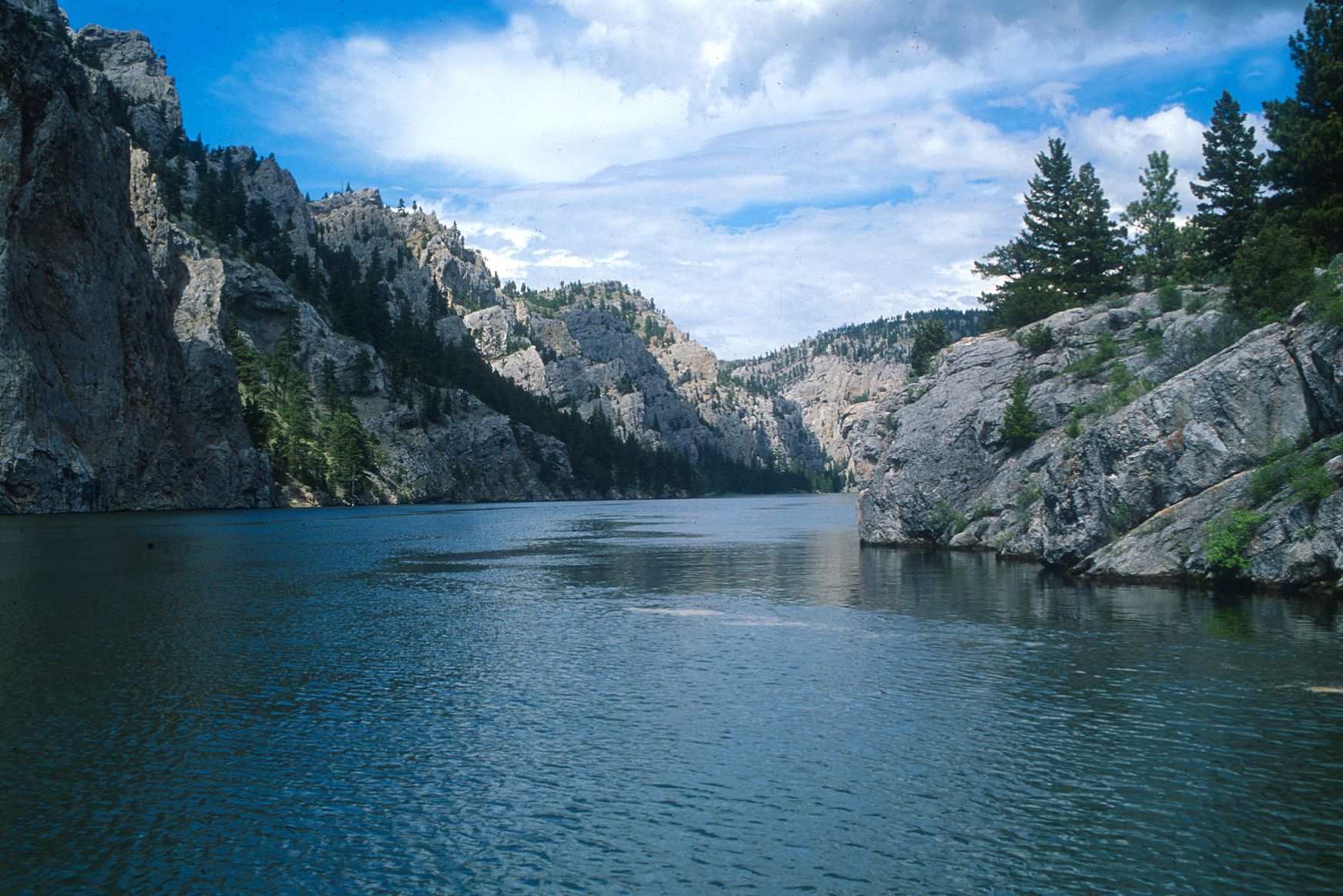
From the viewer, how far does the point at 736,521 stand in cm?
12531

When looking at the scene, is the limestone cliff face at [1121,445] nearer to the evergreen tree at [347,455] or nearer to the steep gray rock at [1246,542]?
the steep gray rock at [1246,542]

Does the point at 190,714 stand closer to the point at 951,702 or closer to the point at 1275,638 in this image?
the point at 951,702

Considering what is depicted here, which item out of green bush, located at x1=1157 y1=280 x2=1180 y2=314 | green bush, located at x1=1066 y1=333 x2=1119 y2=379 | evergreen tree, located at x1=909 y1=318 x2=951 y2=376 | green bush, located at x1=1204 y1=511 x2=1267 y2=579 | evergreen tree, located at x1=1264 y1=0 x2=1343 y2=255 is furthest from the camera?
evergreen tree, located at x1=909 y1=318 x2=951 y2=376

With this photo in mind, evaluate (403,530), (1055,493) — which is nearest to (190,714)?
(1055,493)

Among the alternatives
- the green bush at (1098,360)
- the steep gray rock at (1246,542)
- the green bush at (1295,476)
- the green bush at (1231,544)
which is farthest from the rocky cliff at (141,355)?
the green bush at (1295,476)

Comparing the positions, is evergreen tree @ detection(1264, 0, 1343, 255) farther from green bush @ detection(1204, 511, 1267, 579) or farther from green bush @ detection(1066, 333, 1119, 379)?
green bush @ detection(1204, 511, 1267, 579)

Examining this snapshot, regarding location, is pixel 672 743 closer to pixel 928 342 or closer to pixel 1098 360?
pixel 1098 360

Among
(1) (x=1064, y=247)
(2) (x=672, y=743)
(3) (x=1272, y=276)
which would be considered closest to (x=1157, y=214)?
(1) (x=1064, y=247)

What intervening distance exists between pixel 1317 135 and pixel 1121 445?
873 inches

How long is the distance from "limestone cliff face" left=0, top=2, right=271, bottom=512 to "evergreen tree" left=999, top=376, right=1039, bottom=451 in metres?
103

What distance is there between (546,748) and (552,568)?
39.6 metres

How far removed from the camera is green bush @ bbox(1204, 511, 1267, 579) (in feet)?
130

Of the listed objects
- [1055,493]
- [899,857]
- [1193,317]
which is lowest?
[899,857]

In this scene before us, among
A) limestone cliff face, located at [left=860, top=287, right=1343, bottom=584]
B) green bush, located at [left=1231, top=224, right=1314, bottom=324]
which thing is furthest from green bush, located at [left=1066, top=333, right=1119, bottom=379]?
green bush, located at [left=1231, top=224, right=1314, bottom=324]
